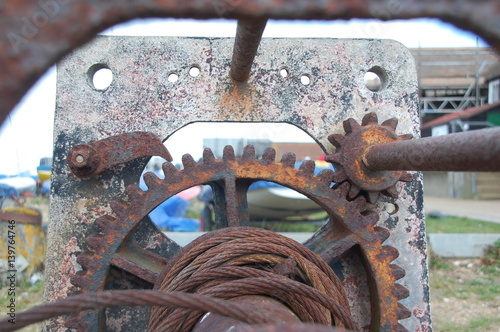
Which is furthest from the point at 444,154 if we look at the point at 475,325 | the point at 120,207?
the point at 475,325

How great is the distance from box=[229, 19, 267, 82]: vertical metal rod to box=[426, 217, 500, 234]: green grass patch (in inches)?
241

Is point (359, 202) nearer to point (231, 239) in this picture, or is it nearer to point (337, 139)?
point (337, 139)

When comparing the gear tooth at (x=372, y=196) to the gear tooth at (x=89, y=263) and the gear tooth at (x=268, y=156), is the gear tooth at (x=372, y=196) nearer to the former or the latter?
the gear tooth at (x=268, y=156)

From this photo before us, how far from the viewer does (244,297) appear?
1.33 m

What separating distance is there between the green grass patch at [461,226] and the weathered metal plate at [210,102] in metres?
5.55

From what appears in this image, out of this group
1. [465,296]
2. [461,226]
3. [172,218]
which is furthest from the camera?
[461,226]

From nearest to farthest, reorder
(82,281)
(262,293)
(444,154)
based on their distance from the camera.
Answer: (444,154), (262,293), (82,281)

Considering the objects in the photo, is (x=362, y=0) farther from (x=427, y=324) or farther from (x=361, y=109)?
(x=427, y=324)

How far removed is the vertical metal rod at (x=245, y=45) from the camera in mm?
1223

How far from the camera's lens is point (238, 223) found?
1.88 metres

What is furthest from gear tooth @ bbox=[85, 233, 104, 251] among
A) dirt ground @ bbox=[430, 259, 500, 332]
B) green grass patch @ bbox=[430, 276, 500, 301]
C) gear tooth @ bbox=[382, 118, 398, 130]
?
green grass patch @ bbox=[430, 276, 500, 301]

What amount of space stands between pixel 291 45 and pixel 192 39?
0.48 meters

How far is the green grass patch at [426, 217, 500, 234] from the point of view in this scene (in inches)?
289

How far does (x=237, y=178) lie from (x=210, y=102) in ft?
1.60
